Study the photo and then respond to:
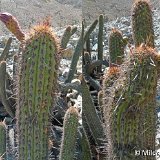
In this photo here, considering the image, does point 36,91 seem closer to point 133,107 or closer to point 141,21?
point 133,107

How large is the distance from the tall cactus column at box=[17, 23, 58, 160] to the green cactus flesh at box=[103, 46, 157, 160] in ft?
0.75

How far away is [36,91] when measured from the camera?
4.74 ft

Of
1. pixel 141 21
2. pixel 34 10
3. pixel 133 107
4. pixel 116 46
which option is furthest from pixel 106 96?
pixel 34 10

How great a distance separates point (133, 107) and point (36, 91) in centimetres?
34

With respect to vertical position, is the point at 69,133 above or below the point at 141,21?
below

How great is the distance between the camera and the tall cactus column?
1427 mm

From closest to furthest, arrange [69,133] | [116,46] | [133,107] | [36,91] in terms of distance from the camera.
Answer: [133,107] < [36,91] < [69,133] < [116,46]

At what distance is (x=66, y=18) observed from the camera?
7477 mm

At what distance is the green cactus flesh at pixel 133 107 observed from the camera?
4.25 ft

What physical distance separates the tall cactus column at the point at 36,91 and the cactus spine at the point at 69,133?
0.77 feet

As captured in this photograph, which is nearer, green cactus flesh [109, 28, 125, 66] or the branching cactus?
the branching cactus

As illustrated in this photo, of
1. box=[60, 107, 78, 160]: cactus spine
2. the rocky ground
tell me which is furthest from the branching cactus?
the rocky ground

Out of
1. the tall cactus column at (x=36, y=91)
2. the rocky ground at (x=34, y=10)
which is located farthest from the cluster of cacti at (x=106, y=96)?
the rocky ground at (x=34, y=10)

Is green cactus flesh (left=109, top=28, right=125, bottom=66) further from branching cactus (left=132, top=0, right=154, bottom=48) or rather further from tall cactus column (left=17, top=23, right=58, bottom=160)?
tall cactus column (left=17, top=23, right=58, bottom=160)
